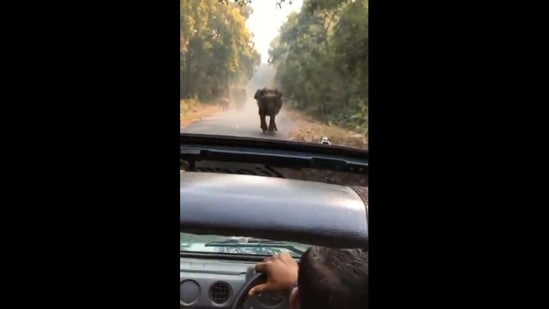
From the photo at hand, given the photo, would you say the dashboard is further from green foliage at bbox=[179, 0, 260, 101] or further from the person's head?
green foliage at bbox=[179, 0, 260, 101]

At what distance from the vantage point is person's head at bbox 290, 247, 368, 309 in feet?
3.19

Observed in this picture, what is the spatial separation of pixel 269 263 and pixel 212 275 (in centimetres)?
19

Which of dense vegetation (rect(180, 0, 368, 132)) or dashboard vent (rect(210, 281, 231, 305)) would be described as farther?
dashboard vent (rect(210, 281, 231, 305))

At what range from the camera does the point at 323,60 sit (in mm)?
1437

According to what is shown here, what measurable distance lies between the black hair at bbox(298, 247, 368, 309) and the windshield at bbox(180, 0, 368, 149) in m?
0.22

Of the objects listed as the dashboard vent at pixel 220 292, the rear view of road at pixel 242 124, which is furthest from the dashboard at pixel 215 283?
the rear view of road at pixel 242 124

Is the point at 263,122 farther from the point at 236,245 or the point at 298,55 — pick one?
the point at 236,245

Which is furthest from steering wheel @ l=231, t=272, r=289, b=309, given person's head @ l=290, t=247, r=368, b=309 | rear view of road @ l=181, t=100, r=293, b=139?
rear view of road @ l=181, t=100, r=293, b=139

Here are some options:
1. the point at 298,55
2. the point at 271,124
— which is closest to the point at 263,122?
the point at 271,124

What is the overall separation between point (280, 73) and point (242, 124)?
0.16m

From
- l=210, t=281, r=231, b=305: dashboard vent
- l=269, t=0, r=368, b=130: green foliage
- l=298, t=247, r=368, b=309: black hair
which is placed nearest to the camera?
l=298, t=247, r=368, b=309: black hair

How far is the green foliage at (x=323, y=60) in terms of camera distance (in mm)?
1208
